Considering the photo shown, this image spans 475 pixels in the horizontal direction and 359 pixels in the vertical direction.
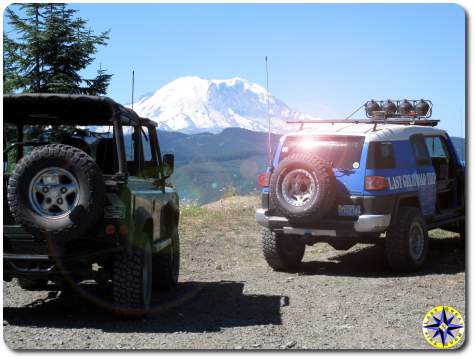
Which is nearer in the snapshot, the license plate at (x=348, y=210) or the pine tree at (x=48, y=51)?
the license plate at (x=348, y=210)

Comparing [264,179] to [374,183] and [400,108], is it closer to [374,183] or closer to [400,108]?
[374,183]

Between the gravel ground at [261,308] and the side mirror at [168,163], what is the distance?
4.43 feet

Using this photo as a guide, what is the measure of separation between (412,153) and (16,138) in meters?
4.91

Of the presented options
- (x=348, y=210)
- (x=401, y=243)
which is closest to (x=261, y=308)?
(x=348, y=210)

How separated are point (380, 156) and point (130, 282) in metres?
3.90

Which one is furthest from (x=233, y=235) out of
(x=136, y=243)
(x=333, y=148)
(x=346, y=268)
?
(x=136, y=243)

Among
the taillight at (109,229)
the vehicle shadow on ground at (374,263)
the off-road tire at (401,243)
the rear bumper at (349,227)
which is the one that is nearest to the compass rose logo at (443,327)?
the rear bumper at (349,227)

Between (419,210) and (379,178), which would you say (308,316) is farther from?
(419,210)

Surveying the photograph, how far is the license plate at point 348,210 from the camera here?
900cm

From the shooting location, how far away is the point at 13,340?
612 centimetres

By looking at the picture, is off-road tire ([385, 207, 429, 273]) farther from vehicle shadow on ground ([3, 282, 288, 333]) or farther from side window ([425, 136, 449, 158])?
vehicle shadow on ground ([3, 282, 288, 333])

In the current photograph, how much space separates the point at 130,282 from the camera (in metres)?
6.55

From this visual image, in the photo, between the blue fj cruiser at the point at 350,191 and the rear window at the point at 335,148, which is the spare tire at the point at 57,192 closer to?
the blue fj cruiser at the point at 350,191

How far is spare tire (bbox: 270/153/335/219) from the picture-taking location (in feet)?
28.8
